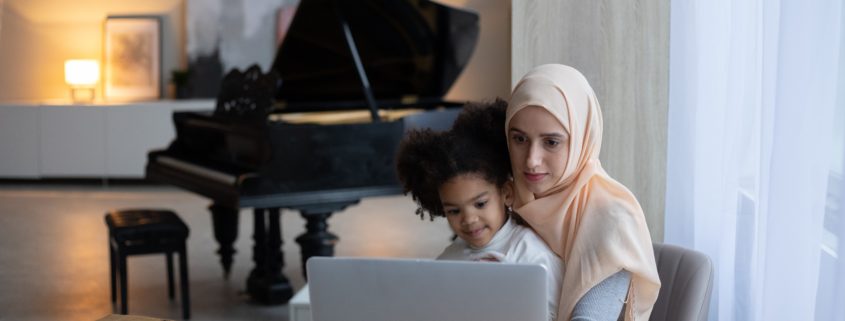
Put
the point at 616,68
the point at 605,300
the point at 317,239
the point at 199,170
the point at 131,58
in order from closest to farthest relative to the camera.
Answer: the point at 605,300
the point at 616,68
the point at 317,239
the point at 199,170
the point at 131,58

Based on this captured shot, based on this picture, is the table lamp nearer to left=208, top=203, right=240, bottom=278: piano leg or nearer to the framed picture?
the framed picture

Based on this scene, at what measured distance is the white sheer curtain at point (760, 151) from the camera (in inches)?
79.0

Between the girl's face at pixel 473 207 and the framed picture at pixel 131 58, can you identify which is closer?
the girl's face at pixel 473 207

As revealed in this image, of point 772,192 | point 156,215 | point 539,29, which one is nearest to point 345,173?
point 156,215

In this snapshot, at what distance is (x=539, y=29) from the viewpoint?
274cm

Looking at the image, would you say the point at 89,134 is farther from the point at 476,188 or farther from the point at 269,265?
the point at 476,188

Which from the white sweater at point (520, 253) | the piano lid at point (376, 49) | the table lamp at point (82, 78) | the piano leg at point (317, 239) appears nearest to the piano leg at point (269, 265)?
the piano leg at point (317, 239)

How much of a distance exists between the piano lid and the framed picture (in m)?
3.83

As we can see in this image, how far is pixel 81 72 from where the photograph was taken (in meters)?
9.18

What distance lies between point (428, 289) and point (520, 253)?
1.27 ft

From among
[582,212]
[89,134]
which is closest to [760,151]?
[582,212]

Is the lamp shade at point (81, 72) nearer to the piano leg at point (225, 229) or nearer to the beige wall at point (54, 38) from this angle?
the beige wall at point (54, 38)

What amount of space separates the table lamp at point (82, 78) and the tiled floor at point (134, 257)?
80cm

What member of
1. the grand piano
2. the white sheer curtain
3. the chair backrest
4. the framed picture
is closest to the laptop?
the chair backrest
